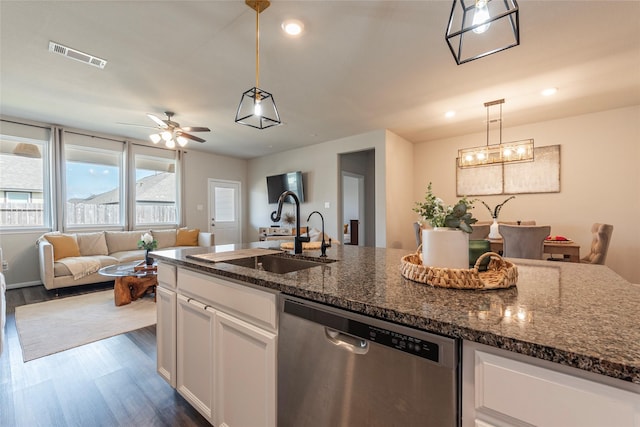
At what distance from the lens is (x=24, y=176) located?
4391mm

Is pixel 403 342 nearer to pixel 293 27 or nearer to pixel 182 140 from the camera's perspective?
pixel 293 27

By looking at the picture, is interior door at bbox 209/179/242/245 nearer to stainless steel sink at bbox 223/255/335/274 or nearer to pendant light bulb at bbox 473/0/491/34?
stainless steel sink at bbox 223/255/335/274

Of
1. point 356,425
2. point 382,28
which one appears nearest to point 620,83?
point 382,28

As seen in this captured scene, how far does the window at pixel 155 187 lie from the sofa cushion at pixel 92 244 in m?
0.85

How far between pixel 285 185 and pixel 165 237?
2666 millimetres

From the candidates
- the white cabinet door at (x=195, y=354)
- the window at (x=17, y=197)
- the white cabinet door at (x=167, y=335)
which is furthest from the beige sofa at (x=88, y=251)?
the white cabinet door at (x=195, y=354)

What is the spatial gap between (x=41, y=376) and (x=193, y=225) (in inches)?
181

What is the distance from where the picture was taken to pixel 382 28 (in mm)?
2225

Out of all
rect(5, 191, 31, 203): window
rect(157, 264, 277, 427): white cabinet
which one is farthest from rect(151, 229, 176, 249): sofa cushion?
rect(157, 264, 277, 427): white cabinet

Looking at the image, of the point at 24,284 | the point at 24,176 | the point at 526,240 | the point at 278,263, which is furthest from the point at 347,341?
the point at 24,176

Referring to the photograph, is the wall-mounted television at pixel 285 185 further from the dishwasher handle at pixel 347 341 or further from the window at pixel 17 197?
the dishwasher handle at pixel 347 341

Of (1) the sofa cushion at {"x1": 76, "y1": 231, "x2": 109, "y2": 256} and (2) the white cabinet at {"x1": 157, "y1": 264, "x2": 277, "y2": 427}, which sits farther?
(1) the sofa cushion at {"x1": 76, "y1": 231, "x2": 109, "y2": 256}

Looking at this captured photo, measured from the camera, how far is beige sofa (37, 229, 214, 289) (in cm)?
383

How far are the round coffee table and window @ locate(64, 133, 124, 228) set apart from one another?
2.14 metres
